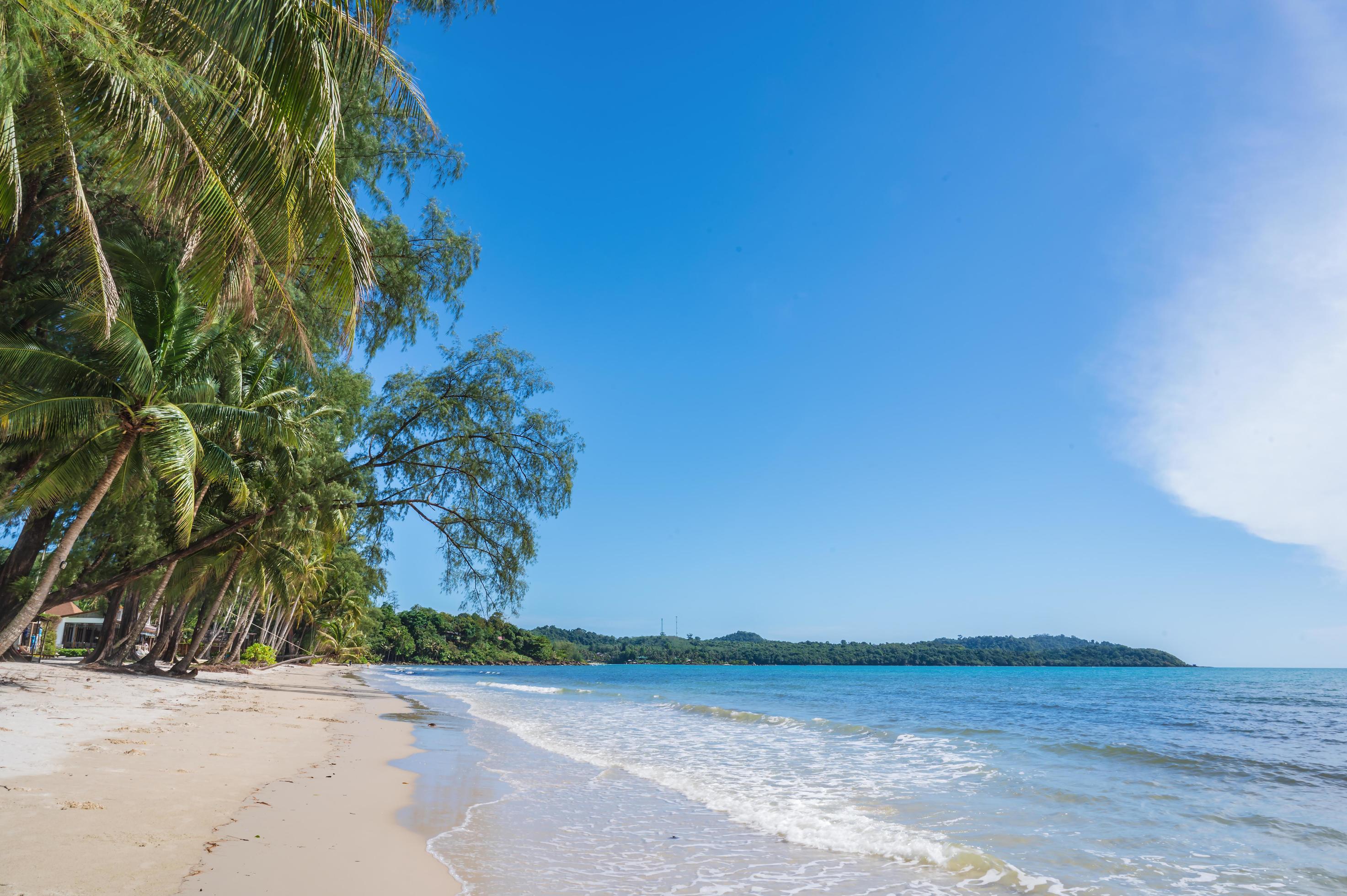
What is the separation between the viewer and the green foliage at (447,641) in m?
88.1

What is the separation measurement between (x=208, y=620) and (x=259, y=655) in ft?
55.1

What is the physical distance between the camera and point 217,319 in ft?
27.5

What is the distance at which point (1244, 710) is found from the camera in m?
26.2

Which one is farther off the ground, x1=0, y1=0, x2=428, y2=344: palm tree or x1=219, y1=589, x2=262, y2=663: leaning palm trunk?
x1=0, y1=0, x2=428, y2=344: palm tree

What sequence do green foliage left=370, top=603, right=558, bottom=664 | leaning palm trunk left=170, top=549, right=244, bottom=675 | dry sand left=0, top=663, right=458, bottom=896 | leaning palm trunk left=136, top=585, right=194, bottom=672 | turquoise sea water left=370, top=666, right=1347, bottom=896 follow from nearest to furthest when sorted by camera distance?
1. dry sand left=0, top=663, right=458, bottom=896
2. turquoise sea water left=370, top=666, right=1347, bottom=896
3. leaning palm trunk left=170, top=549, right=244, bottom=675
4. leaning palm trunk left=136, top=585, right=194, bottom=672
5. green foliage left=370, top=603, right=558, bottom=664

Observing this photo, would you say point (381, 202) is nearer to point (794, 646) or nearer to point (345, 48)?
point (345, 48)

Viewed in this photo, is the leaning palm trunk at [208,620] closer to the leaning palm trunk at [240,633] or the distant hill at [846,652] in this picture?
the leaning palm trunk at [240,633]

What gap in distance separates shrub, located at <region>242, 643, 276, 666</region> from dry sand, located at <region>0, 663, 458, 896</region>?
30.1 m

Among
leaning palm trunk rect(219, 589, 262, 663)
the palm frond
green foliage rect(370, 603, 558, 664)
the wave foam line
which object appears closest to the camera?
the wave foam line

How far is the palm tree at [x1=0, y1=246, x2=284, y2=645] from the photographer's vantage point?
9.96 m

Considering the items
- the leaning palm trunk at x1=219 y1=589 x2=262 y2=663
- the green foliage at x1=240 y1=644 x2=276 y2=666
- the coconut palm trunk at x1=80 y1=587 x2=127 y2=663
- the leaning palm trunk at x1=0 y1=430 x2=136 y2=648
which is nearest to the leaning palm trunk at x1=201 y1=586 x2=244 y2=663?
the leaning palm trunk at x1=219 y1=589 x2=262 y2=663

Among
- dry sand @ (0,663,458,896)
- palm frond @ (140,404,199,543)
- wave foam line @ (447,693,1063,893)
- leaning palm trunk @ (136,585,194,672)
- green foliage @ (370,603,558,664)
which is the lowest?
wave foam line @ (447,693,1063,893)

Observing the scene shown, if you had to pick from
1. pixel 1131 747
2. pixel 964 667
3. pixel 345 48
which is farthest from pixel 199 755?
pixel 964 667

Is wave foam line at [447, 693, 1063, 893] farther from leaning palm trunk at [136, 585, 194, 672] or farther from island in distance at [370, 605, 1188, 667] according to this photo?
island in distance at [370, 605, 1188, 667]
